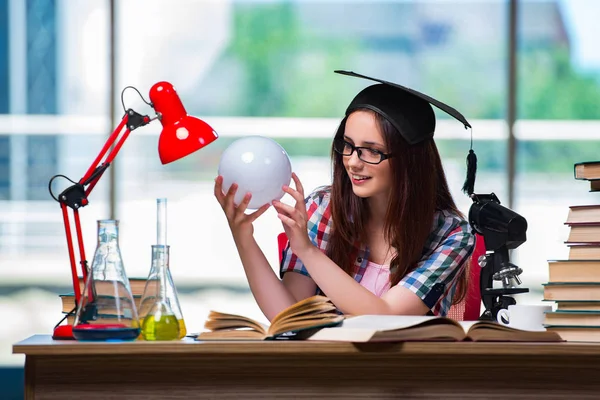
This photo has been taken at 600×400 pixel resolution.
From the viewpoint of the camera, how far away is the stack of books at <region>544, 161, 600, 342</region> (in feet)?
4.91

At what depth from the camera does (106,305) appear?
1453 millimetres

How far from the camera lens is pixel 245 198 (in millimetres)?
1701

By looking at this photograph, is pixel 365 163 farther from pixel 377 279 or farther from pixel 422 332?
pixel 422 332

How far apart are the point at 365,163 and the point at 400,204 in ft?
0.56

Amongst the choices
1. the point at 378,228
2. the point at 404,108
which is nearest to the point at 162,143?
the point at 404,108

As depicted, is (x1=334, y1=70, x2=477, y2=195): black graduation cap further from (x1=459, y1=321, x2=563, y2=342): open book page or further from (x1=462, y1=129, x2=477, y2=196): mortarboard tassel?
(x1=459, y1=321, x2=563, y2=342): open book page

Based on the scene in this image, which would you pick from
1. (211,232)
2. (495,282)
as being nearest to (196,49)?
(211,232)

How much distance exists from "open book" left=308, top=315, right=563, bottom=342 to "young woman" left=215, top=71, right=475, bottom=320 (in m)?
0.38

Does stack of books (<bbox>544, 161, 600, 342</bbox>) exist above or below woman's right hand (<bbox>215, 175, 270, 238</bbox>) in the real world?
below

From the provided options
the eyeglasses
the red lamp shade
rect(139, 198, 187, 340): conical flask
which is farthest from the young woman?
rect(139, 198, 187, 340): conical flask

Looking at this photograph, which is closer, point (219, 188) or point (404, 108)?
point (219, 188)

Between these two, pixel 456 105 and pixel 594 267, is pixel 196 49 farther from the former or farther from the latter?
pixel 594 267

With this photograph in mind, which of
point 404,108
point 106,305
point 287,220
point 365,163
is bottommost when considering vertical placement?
point 106,305

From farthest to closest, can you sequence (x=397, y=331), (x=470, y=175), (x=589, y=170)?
(x=470, y=175)
(x=589, y=170)
(x=397, y=331)
